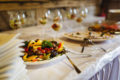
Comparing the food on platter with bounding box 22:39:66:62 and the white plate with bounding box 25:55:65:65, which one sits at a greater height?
the food on platter with bounding box 22:39:66:62

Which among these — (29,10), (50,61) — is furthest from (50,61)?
(29,10)

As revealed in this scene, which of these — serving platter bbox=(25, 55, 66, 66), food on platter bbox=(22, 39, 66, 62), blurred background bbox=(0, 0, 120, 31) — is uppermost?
blurred background bbox=(0, 0, 120, 31)

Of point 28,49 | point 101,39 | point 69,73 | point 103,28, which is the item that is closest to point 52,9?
point 103,28

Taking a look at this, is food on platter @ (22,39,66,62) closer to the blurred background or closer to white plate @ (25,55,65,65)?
white plate @ (25,55,65,65)

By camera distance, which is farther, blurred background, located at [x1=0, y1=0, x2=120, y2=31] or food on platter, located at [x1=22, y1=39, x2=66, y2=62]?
blurred background, located at [x1=0, y1=0, x2=120, y2=31]

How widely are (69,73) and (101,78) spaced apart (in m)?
0.35

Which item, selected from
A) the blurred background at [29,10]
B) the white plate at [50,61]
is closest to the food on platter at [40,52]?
the white plate at [50,61]

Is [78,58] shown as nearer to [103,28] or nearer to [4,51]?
[4,51]

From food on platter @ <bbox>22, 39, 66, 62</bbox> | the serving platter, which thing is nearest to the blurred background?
food on platter @ <bbox>22, 39, 66, 62</bbox>

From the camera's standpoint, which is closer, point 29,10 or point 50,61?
point 50,61

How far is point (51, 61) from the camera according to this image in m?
0.62

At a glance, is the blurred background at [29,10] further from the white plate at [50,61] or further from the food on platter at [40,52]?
the white plate at [50,61]

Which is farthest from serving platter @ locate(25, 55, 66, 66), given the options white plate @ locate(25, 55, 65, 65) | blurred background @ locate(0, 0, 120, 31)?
blurred background @ locate(0, 0, 120, 31)

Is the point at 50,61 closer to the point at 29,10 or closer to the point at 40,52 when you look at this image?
the point at 40,52
